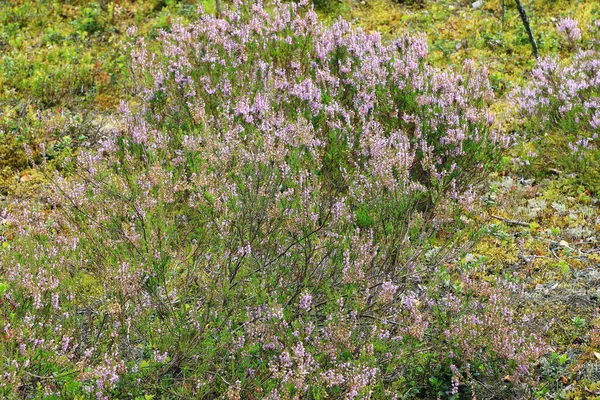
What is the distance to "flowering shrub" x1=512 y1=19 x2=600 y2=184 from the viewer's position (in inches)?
214

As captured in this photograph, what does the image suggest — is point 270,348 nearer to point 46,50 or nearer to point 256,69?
point 256,69

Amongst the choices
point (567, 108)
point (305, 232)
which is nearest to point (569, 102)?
point (567, 108)

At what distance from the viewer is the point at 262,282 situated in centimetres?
355

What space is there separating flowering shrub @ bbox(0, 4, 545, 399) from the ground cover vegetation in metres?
0.02

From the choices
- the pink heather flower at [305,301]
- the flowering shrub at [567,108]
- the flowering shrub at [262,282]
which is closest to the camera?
the flowering shrub at [262,282]

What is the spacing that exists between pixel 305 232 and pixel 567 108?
3.43 meters

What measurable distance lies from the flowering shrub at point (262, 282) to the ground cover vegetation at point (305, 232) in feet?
0.07

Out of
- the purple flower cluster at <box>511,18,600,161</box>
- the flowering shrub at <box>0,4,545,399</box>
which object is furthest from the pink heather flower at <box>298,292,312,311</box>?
the purple flower cluster at <box>511,18,600,161</box>

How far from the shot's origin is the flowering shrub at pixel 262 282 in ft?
10.0

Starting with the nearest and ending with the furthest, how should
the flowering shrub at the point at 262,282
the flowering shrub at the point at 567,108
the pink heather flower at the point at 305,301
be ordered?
the flowering shrub at the point at 262,282 < the pink heather flower at the point at 305,301 < the flowering shrub at the point at 567,108

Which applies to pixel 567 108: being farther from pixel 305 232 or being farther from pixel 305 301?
pixel 305 301

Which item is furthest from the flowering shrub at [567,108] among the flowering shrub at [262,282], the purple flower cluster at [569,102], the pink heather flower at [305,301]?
the pink heather flower at [305,301]

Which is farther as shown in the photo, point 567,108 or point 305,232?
point 567,108

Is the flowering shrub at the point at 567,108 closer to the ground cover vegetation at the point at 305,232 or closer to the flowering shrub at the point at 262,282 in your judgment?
the ground cover vegetation at the point at 305,232
